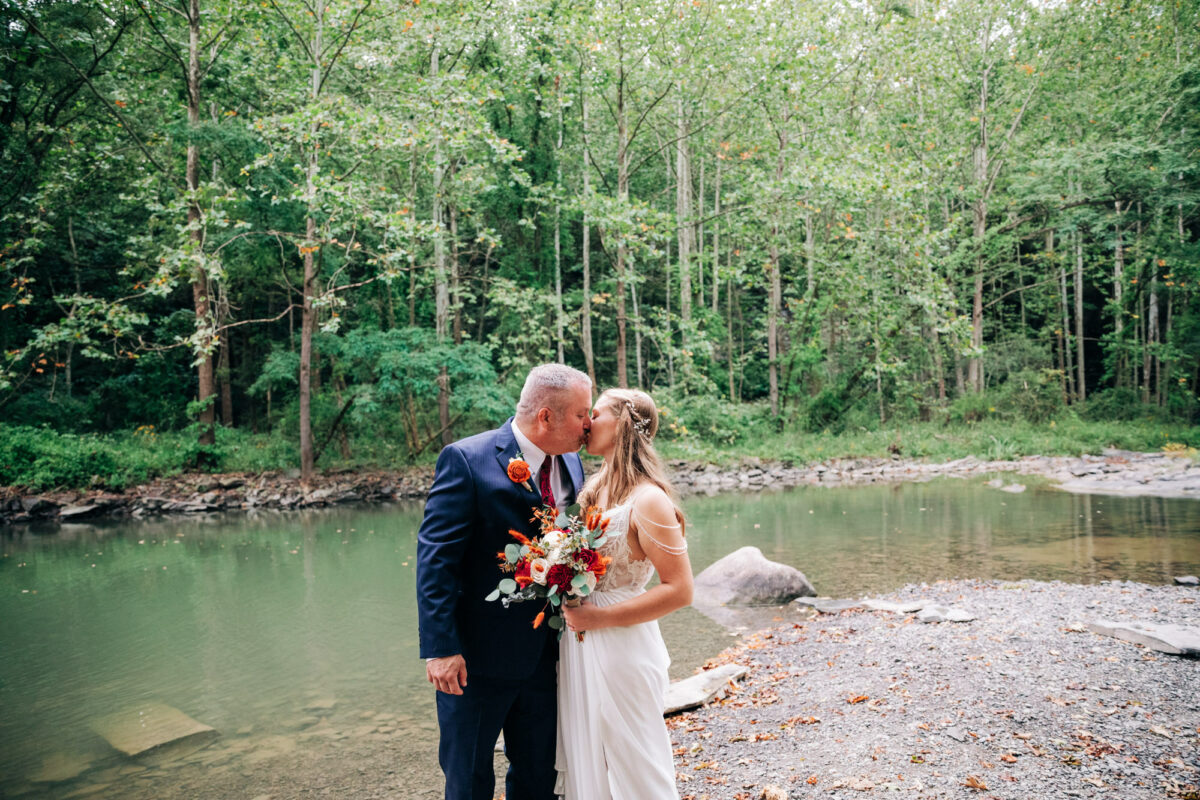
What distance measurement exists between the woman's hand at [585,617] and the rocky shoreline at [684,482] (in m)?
15.6

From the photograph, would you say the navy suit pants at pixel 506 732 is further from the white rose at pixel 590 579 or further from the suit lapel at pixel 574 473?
the suit lapel at pixel 574 473

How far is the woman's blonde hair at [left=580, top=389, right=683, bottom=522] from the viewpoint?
3.07 meters

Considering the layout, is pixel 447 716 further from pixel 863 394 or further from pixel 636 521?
pixel 863 394

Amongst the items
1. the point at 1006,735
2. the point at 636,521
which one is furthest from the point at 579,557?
the point at 1006,735

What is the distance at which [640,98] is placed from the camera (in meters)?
22.2

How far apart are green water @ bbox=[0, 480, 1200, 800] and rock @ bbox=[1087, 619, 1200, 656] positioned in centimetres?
299

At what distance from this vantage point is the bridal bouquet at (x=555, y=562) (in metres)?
2.70

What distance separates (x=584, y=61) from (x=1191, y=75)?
1678 cm

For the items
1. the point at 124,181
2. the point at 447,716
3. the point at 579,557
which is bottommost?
the point at 447,716

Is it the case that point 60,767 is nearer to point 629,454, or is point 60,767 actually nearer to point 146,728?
point 146,728

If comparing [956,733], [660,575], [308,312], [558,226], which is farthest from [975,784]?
[558,226]

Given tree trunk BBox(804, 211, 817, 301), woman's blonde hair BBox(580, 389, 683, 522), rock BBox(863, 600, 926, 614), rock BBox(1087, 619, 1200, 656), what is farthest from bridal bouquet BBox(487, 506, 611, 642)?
tree trunk BBox(804, 211, 817, 301)

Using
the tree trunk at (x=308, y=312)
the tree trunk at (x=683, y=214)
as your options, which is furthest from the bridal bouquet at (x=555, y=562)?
the tree trunk at (x=683, y=214)

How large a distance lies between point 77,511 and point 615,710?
1683 cm
